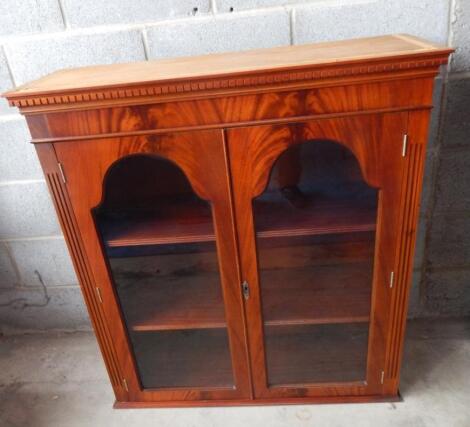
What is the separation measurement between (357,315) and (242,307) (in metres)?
0.32

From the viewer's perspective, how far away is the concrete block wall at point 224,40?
3.76ft

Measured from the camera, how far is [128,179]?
0.97 meters

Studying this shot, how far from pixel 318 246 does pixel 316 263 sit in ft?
0.21

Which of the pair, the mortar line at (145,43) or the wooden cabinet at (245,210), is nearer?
the wooden cabinet at (245,210)

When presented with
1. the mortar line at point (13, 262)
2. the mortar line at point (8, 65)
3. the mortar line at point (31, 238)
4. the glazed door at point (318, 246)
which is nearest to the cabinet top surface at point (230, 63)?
the glazed door at point (318, 246)

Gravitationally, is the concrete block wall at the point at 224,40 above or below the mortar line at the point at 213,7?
below

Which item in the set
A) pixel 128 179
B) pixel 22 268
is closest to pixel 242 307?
pixel 128 179

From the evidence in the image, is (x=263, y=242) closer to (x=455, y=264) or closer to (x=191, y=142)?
(x=191, y=142)

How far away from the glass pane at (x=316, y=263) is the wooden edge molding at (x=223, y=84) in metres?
0.15

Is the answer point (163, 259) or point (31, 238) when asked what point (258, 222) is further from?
point (31, 238)

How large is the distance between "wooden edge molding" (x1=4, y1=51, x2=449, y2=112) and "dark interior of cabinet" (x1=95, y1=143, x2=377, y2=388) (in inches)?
6.3

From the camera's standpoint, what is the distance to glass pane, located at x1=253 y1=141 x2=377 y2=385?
3.07 feet

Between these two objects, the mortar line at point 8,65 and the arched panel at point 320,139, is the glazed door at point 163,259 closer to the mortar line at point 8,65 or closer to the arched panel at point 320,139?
the arched panel at point 320,139

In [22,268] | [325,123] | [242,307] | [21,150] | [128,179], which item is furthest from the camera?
[22,268]
